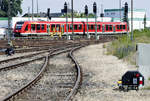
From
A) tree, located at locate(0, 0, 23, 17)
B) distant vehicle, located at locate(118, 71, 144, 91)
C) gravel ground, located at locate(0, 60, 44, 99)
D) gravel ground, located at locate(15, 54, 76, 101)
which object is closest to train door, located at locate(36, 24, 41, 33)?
gravel ground, located at locate(0, 60, 44, 99)

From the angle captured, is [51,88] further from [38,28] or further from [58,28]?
[58,28]

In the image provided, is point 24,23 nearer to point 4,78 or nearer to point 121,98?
point 4,78

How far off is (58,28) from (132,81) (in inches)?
1754

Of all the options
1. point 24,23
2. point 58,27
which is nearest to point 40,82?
point 24,23

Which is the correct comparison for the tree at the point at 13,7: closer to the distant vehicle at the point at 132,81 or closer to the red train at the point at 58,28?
the red train at the point at 58,28

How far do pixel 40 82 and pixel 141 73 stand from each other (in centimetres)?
357

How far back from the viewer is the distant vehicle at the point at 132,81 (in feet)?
36.6

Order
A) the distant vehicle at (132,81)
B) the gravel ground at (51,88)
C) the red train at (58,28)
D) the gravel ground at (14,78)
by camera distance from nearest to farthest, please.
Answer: the gravel ground at (51,88) → the distant vehicle at (132,81) → the gravel ground at (14,78) → the red train at (58,28)

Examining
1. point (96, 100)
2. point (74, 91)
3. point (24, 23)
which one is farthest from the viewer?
point (24, 23)

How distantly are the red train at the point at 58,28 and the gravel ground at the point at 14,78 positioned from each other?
3358 centimetres

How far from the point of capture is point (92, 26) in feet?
198

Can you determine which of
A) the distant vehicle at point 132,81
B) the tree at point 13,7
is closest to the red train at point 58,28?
the distant vehicle at point 132,81

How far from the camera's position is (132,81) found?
443 inches

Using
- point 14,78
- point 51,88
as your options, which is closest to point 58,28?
point 14,78
